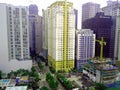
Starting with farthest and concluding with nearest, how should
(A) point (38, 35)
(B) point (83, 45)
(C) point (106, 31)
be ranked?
1. (A) point (38, 35)
2. (C) point (106, 31)
3. (B) point (83, 45)

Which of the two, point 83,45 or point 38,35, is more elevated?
point 38,35

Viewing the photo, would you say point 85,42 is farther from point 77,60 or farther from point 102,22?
point 102,22

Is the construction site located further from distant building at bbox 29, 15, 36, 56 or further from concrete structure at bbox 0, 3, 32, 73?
distant building at bbox 29, 15, 36, 56

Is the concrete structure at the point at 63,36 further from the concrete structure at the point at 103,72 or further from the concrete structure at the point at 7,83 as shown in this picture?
the concrete structure at the point at 7,83

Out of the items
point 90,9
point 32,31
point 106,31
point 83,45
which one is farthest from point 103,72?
point 90,9

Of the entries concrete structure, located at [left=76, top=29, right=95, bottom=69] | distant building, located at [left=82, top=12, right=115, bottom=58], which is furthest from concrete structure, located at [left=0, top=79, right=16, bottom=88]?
distant building, located at [left=82, top=12, right=115, bottom=58]

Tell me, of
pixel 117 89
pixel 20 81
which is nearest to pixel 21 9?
pixel 20 81

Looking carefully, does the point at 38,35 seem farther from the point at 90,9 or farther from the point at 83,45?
the point at 83,45
